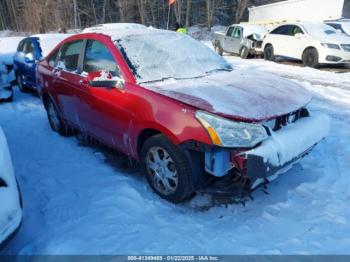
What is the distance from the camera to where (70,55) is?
16.0 ft

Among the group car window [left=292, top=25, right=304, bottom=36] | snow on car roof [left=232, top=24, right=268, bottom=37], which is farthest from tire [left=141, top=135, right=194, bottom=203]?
snow on car roof [left=232, top=24, right=268, bottom=37]

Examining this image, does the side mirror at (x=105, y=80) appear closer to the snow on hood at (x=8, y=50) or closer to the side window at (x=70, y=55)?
the side window at (x=70, y=55)

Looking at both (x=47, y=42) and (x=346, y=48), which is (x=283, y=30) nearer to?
(x=346, y=48)

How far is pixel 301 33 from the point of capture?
12.6m

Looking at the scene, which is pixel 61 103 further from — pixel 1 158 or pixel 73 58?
pixel 1 158

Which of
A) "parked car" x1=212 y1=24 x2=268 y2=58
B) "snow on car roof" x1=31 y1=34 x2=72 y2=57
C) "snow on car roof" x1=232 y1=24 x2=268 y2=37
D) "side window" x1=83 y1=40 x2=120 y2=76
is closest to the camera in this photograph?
"side window" x1=83 y1=40 x2=120 y2=76

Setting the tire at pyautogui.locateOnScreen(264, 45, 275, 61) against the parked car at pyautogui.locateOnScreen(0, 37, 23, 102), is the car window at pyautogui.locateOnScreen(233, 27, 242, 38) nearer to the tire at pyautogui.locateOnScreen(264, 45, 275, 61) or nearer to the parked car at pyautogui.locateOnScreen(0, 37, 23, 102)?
the tire at pyautogui.locateOnScreen(264, 45, 275, 61)

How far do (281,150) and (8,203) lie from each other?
7.53 feet

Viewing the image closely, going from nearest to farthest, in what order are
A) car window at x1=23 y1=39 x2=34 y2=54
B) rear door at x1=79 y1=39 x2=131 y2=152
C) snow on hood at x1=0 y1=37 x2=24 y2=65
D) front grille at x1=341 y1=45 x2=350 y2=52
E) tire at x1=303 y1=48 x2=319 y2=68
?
rear door at x1=79 y1=39 x2=131 y2=152, car window at x1=23 y1=39 x2=34 y2=54, snow on hood at x1=0 y1=37 x2=24 y2=65, front grille at x1=341 y1=45 x2=350 y2=52, tire at x1=303 y1=48 x2=319 y2=68

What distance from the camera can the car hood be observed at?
9.99 ft

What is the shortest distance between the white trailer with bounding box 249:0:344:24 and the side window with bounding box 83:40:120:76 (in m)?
16.2

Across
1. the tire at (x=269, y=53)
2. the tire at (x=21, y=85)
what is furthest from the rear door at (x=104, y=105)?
the tire at (x=269, y=53)

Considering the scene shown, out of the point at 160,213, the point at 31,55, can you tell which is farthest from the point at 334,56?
the point at 160,213

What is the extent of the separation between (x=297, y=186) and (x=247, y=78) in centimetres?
136
